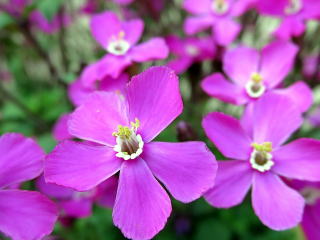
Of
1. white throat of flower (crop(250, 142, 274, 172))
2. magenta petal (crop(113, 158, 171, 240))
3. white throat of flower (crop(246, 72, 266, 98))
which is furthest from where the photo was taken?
white throat of flower (crop(246, 72, 266, 98))

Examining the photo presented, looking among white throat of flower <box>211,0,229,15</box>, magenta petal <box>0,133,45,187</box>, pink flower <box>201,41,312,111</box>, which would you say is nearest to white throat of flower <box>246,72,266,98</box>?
pink flower <box>201,41,312,111</box>

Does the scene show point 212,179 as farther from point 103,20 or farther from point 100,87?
point 103,20

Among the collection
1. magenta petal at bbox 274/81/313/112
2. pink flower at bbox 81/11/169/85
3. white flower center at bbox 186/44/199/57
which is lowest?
magenta petal at bbox 274/81/313/112

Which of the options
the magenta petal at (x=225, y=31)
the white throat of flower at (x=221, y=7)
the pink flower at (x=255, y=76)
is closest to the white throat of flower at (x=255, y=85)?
the pink flower at (x=255, y=76)

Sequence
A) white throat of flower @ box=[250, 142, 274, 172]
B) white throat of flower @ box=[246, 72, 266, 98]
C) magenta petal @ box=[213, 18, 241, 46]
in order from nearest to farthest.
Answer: white throat of flower @ box=[250, 142, 274, 172]
white throat of flower @ box=[246, 72, 266, 98]
magenta petal @ box=[213, 18, 241, 46]

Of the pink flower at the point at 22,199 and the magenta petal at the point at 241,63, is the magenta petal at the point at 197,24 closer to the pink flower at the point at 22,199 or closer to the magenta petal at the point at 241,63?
the magenta petal at the point at 241,63

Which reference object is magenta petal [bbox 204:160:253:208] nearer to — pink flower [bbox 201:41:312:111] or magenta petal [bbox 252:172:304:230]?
magenta petal [bbox 252:172:304:230]
